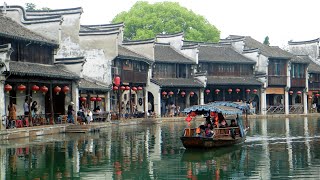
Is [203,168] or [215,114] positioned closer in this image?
[203,168]

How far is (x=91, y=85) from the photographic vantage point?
140 ft

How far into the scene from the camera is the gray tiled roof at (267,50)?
61.6 m

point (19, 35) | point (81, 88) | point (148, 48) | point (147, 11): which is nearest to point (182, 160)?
point (19, 35)

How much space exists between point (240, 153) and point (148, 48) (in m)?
30.1

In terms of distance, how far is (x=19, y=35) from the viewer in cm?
3441

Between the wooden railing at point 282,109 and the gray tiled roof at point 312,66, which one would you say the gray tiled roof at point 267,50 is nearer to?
the gray tiled roof at point 312,66

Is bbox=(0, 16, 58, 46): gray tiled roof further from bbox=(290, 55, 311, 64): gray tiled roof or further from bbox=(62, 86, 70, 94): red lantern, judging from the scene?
bbox=(290, 55, 311, 64): gray tiled roof

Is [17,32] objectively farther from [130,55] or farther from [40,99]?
[130,55]

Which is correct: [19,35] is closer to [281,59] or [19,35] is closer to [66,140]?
[66,140]

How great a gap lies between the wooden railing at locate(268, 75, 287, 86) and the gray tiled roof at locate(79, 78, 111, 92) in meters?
23.3

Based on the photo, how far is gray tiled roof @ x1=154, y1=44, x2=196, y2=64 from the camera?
180 feet

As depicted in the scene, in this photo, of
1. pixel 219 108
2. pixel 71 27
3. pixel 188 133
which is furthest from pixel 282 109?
pixel 188 133

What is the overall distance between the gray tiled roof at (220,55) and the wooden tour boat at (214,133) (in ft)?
104

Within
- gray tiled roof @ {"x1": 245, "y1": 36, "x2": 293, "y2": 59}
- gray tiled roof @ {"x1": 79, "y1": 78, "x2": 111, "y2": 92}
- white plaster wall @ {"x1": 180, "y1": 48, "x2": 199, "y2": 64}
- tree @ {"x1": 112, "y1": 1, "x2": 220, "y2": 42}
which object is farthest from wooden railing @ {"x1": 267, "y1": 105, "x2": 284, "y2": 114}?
gray tiled roof @ {"x1": 79, "y1": 78, "x2": 111, "y2": 92}
